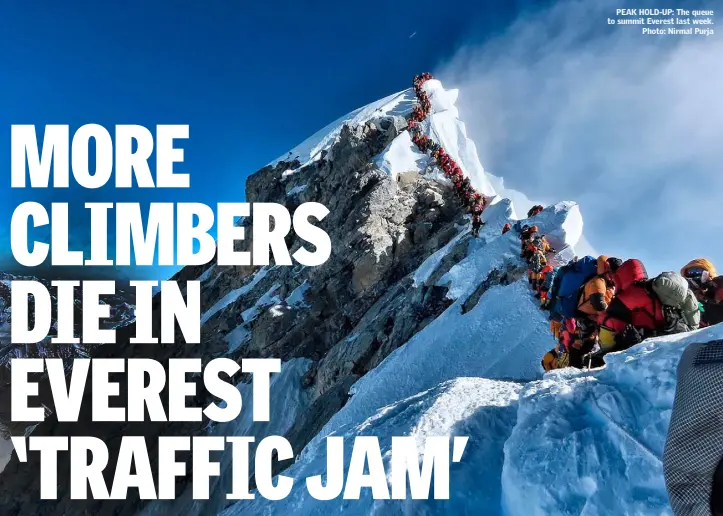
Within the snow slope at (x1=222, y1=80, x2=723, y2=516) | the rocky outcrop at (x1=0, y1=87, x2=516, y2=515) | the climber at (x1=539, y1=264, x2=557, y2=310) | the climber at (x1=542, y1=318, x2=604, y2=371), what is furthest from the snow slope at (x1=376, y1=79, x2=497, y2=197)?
the climber at (x1=542, y1=318, x2=604, y2=371)

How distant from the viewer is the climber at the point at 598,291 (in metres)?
7.20

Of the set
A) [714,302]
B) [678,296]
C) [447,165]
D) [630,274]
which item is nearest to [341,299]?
[447,165]

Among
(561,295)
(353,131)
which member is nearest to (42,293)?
(561,295)

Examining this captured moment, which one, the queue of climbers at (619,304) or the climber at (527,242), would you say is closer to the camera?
the queue of climbers at (619,304)

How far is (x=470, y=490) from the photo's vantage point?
5387 mm

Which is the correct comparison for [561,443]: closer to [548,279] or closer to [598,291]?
[598,291]

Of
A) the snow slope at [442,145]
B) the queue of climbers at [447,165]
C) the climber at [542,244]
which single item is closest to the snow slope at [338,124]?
the queue of climbers at [447,165]

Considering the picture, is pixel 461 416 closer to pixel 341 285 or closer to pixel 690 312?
pixel 690 312

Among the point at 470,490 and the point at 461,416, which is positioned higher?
the point at 461,416

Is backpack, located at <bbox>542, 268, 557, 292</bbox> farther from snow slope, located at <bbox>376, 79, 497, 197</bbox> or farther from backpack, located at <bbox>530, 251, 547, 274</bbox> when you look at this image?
snow slope, located at <bbox>376, 79, 497, 197</bbox>

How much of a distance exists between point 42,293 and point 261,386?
8.10m

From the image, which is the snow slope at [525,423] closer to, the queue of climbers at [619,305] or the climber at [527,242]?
the queue of climbers at [619,305]

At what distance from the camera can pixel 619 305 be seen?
6992 mm

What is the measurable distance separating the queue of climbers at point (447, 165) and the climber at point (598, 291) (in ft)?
47.3
